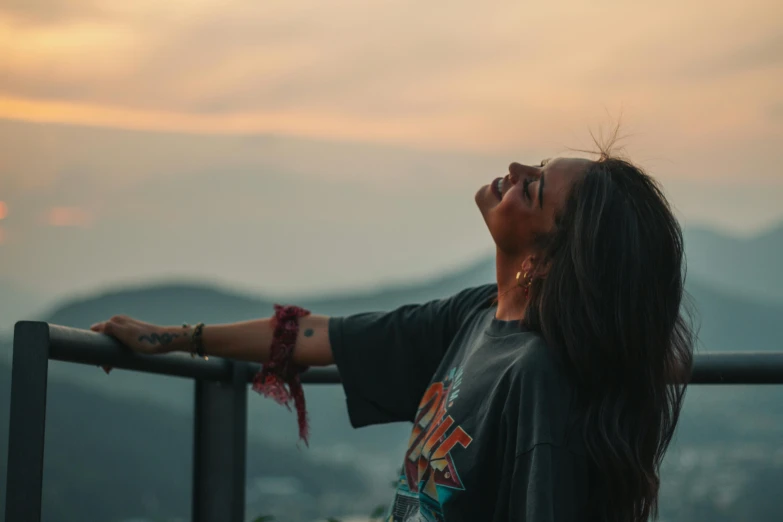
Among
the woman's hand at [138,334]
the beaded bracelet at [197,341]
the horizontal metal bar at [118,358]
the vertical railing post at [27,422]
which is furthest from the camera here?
the beaded bracelet at [197,341]

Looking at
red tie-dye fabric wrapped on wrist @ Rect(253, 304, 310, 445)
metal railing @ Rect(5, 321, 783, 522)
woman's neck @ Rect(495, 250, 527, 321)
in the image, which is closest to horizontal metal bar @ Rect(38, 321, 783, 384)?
metal railing @ Rect(5, 321, 783, 522)

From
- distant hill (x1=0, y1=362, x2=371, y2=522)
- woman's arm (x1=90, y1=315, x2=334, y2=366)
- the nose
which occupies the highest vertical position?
the nose

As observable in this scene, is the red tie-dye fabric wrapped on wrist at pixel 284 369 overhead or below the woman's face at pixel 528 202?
below

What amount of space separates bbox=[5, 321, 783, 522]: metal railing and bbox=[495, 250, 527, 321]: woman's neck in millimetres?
410

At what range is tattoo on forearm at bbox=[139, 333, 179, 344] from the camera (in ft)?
5.54

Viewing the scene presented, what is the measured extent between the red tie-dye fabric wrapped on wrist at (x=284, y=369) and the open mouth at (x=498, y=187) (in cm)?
48

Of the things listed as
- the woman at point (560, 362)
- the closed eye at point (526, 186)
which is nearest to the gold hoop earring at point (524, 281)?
the woman at point (560, 362)

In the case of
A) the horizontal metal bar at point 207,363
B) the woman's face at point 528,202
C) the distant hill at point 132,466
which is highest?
the woman's face at point 528,202

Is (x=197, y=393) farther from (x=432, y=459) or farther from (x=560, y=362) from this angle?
(x=560, y=362)

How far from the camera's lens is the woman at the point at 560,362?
1407mm

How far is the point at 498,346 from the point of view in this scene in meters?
1.63

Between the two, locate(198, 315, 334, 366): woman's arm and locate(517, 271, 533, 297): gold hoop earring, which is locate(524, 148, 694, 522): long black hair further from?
locate(198, 315, 334, 366): woman's arm

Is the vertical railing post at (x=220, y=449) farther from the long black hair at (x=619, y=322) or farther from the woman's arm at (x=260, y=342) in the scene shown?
the long black hair at (x=619, y=322)

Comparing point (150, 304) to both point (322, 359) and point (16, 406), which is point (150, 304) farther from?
point (16, 406)
